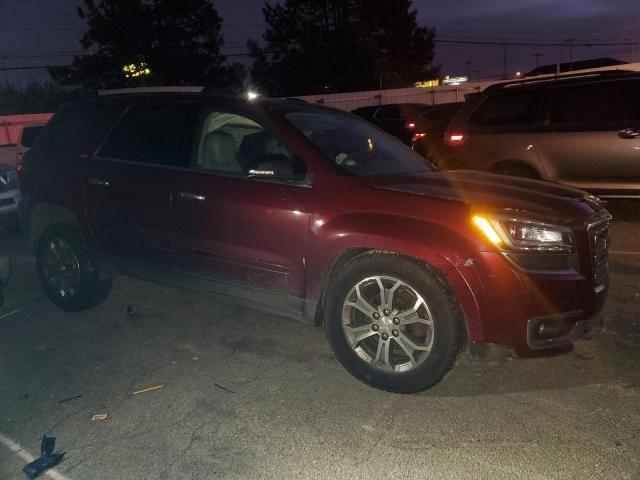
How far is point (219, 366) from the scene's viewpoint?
3924 mm

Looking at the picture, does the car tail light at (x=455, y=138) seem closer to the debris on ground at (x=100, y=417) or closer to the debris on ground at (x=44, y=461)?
the debris on ground at (x=100, y=417)

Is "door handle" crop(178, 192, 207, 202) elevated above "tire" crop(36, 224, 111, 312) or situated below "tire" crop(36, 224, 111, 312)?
above

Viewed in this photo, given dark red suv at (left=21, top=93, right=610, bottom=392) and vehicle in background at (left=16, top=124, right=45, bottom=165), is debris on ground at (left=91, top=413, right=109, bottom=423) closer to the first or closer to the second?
dark red suv at (left=21, top=93, right=610, bottom=392)

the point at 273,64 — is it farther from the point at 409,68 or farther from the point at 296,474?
the point at 296,474

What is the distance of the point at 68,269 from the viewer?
5.05 meters

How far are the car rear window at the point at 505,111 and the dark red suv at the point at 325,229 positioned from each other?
10.3ft

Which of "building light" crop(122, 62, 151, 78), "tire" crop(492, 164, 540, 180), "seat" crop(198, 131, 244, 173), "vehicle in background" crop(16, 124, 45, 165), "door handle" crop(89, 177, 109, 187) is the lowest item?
"tire" crop(492, 164, 540, 180)

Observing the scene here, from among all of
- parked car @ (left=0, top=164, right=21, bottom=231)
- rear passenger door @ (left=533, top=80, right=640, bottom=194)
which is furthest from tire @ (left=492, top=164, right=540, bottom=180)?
parked car @ (left=0, top=164, right=21, bottom=231)

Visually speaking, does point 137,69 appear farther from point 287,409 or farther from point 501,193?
point 287,409

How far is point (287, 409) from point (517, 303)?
142 centimetres

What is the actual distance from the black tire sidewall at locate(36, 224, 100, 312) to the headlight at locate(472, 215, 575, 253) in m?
3.40

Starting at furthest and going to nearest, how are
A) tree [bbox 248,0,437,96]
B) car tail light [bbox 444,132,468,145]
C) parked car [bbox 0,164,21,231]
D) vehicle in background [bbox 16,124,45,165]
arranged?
tree [bbox 248,0,437,96]
parked car [bbox 0,164,21,231]
car tail light [bbox 444,132,468,145]
vehicle in background [bbox 16,124,45,165]

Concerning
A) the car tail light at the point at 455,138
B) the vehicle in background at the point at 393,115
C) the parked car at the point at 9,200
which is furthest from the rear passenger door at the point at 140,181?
the vehicle in background at the point at 393,115

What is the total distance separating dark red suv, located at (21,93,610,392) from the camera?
316cm
